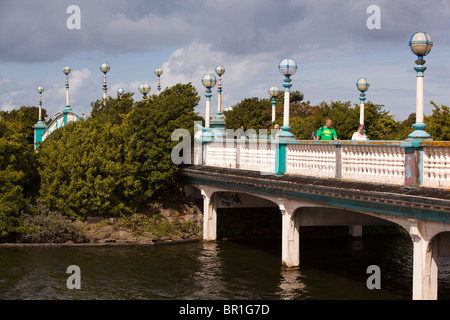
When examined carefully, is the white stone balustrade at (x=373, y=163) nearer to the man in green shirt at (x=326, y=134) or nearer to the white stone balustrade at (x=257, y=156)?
the man in green shirt at (x=326, y=134)

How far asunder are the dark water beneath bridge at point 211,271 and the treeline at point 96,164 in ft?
7.39

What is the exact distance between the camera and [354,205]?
49.1ft

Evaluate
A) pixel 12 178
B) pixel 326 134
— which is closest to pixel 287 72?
pixel 326 134

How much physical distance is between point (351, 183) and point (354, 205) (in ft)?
1.79

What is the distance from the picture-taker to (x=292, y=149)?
Answer: 718 inches

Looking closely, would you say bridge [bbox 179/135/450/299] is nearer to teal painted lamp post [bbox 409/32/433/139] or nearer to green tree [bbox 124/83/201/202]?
teal painted lamp post [bbox 409/32/433/139]

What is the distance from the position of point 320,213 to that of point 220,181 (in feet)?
15.0

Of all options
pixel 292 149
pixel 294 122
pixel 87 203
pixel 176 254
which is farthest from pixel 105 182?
pixel 294 122

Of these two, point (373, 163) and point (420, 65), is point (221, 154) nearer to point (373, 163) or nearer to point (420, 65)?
point (373, 163)

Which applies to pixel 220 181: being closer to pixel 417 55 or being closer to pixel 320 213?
pixel 320 213

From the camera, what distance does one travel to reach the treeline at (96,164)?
81.9 feet

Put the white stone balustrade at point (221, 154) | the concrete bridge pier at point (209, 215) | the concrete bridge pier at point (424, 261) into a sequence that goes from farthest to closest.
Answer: the concrete bridge pier at point (209, 215) → the white stone balustrade at point (221, 154) → the concrete bridge pier at point (424, 261)

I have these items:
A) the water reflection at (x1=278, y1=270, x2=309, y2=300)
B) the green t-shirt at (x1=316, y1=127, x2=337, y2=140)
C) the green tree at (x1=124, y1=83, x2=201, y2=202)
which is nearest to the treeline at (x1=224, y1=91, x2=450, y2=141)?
the green tree at (x1=124, y1=83, x2=201, y2=202)

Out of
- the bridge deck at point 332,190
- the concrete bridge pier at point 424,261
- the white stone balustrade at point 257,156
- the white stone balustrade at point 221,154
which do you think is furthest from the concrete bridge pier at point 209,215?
the concrete bridge pier at point 424,261
